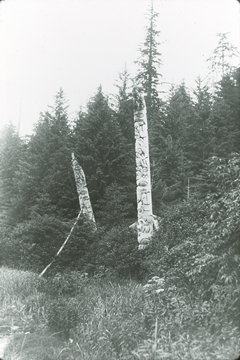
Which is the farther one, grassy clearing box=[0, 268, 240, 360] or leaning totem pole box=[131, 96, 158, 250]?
leaning totem pole box=[131, 96, 158, 250]

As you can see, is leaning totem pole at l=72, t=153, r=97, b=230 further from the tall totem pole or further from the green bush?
the green bush

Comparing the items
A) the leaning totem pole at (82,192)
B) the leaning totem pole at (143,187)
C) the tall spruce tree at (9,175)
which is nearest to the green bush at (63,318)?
the leaning totem pole at (143,187)

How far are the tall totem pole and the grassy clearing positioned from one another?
3.72 m

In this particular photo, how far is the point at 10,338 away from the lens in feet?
17.3

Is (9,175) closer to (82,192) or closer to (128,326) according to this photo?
(82,192)

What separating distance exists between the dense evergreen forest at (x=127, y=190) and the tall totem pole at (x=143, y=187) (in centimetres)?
39

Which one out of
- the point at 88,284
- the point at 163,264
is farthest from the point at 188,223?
the point at 88,284

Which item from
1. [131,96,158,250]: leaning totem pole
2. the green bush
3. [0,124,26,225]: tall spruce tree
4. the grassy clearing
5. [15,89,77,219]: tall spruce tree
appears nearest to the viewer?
the grassy clearing

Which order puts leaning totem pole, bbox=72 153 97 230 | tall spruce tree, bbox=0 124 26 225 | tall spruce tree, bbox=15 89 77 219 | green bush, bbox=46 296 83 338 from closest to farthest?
green bush, bbox=46 296 83 338 < leaning totem pole, bbox=72 153 97 230 < tall spruce tree, bbox=15 89 77 219 < tall spruce tree, bbox=0 124 26 225

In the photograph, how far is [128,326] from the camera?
4.99 m

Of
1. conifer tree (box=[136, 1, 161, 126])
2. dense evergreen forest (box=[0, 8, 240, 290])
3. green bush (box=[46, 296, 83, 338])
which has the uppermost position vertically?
conifer tree (box=[136, 1, 161, 126])

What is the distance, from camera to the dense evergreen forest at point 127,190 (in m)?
5.73

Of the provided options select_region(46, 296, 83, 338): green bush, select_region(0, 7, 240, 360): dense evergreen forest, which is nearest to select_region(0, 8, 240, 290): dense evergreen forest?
select_region(0, 7, 240, 360): dense evergreen forest

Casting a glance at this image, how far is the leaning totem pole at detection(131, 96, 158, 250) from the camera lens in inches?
410
